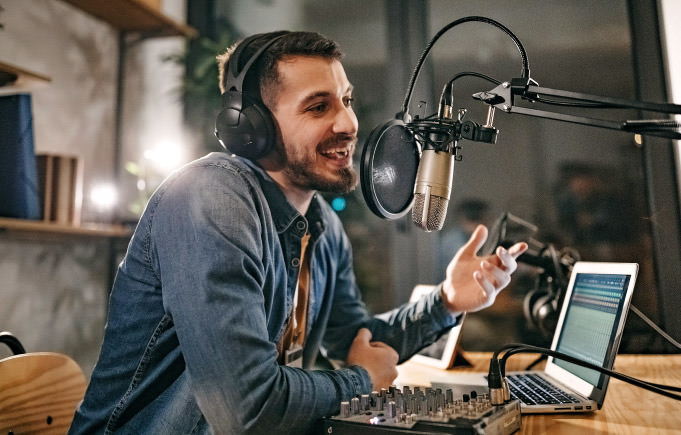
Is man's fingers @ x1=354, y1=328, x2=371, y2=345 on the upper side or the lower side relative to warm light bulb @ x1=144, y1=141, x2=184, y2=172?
A: lower

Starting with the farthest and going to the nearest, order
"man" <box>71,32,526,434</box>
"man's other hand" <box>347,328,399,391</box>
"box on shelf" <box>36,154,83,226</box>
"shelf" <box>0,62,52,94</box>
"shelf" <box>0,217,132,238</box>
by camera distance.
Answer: "box on shelf" <box>36,154,83,226</box>, "shelf" <box>0,217,132,238</box>, "shelf" <box>0,62,52,94</box>, "man's other hand" <box>347,328,399,391</box>, "man" <box>71,32,526,434</box>

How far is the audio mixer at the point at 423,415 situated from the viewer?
27.9 inches

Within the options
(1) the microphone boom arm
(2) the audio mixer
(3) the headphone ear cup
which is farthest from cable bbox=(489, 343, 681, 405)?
(3) the headphone ear cup

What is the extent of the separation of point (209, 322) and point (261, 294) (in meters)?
0.11

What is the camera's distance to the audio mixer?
2.32 feet

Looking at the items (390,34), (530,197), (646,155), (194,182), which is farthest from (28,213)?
(646,155)

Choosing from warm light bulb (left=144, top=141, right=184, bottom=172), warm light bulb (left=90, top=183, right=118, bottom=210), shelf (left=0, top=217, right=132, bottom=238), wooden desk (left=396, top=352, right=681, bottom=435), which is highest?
warm light bulb (left=144, top=141, right=184, bottom=172)

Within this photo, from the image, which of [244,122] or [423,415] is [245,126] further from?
[423,415]

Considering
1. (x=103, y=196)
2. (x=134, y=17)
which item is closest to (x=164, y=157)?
(x=103, y=196)

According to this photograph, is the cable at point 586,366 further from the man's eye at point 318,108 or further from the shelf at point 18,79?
the shelf at point 18,79

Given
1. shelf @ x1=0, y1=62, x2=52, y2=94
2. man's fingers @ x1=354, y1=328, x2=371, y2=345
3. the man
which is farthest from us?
shelf @ x1=0, y1=62, x2=52, y2=94

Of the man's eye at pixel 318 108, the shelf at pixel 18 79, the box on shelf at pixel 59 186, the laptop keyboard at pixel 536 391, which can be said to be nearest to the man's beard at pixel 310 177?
the man's eye at pixel 318 108

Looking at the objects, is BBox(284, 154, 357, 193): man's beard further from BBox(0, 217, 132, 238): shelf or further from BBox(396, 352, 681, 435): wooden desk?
BBox(0, 217, 132, 238): shelf

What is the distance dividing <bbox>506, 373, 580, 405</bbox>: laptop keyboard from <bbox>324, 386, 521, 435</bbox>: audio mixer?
14 centimetres
